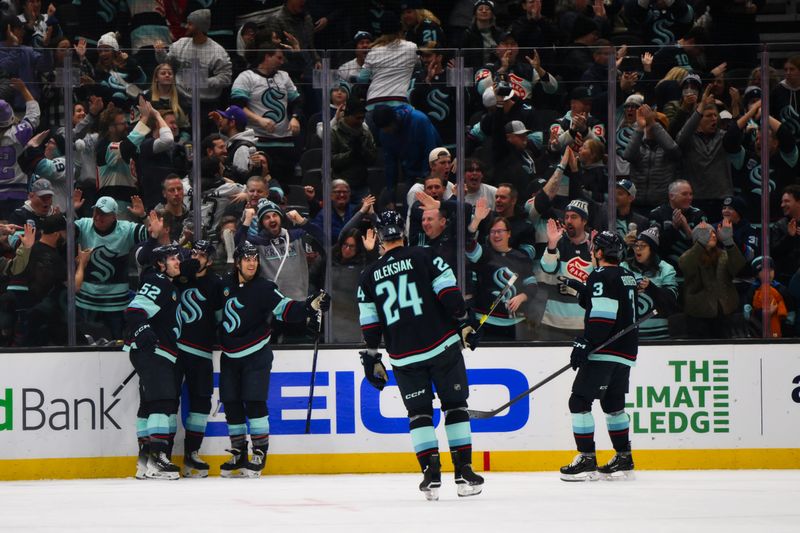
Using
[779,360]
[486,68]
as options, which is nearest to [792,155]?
[779,360]

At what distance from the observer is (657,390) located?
27.3 ft

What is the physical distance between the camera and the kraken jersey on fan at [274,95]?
27.8ft

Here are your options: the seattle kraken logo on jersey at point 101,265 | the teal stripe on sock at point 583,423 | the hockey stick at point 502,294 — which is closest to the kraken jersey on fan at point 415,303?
the hockey stick at point 502,294

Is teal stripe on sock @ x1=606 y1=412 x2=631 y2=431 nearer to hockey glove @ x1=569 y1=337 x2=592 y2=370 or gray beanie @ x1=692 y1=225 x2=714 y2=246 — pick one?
hockey glove @ x1=569 y1=337 x2=592 y2=370

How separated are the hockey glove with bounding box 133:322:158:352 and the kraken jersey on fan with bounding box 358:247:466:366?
1.83m

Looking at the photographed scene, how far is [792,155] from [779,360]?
1.41 m

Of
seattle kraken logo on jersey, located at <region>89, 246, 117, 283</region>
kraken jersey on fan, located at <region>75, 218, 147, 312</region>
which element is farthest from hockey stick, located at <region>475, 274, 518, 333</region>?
seattle kraken logo on jersey, located at <region>89, 246, 117, 283</region>

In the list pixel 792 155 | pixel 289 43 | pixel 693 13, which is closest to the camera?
pixel 792 155

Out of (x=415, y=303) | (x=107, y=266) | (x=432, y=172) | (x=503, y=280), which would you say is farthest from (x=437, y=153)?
(x=107, y=266)

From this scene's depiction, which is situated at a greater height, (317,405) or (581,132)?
(581,132)

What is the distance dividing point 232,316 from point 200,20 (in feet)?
8.99

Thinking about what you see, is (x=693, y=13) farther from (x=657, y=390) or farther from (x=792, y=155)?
(x=657, y=390)

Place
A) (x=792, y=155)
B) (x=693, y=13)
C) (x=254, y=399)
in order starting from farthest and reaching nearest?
(x=693, y=13)
(x=792, y=155)
(x=254, y=399)

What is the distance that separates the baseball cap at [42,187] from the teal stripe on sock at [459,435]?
340 centimetres
